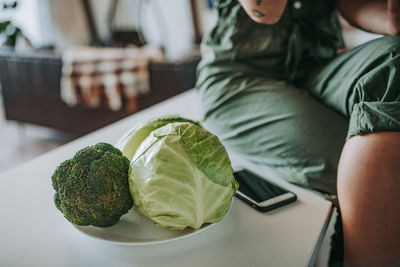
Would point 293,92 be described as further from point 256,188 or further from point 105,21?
point 105,21

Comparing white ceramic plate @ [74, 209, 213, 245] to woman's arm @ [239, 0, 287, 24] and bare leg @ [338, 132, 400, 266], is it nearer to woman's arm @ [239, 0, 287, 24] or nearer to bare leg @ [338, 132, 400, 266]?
bare leg @ [338, 132, 400, 266]

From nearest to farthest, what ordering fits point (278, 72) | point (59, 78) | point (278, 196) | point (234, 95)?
point (278, 196)
point (234, 95)
point (278, 72)
point (59, 78)

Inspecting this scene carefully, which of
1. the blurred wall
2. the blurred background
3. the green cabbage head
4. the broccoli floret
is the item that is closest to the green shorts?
the green cabbage head

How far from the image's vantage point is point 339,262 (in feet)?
2.25

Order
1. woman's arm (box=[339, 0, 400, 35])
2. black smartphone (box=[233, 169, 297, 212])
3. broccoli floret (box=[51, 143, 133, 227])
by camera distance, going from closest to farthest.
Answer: broccoli floret (box=[51, 143, 133, 227]), black smartphone (box=[233, 169, 297, 212]), woman's arm (box=[339, 0, 400, 35])

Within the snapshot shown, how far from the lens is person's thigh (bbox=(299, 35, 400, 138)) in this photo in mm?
586

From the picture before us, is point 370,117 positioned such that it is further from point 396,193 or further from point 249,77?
point 249,77

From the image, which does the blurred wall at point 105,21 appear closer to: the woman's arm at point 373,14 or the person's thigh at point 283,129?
the woman's arm at point 373,14

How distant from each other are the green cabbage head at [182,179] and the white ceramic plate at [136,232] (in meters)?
0.01

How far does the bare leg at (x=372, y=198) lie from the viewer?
566 mm

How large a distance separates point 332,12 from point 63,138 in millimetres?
2539

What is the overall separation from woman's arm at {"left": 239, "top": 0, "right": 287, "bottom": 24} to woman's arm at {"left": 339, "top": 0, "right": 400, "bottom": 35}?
8.8 inches

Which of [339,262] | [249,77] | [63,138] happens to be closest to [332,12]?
[249,77]

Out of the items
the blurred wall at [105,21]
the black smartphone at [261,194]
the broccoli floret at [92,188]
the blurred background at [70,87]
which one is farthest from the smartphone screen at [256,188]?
the blurred wall at [105,21]
